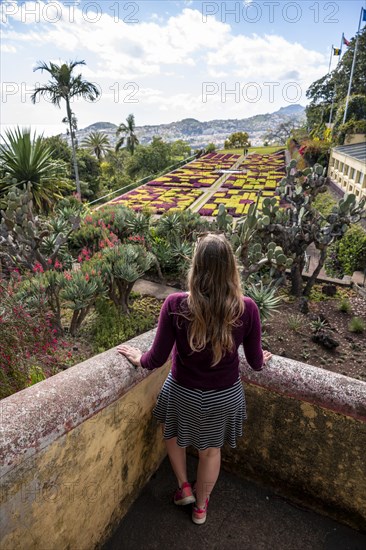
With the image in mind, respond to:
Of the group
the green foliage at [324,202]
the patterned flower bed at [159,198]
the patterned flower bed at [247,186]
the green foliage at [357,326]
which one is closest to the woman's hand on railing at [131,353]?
the green foliage at [357,326]

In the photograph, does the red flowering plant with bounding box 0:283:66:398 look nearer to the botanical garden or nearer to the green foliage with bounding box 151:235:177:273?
the botanical garden

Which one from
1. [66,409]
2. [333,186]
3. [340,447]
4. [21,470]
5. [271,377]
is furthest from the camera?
[333,186]

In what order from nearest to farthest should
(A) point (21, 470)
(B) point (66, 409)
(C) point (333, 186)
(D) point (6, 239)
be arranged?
1. (A) point (21, 470)
2. (B) point (66, 409)
3. (D) point (6, 239)
4. (C) point (333, 186)

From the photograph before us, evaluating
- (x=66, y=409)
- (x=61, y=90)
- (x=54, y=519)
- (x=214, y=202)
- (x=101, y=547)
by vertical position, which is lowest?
(x=214, y=202)

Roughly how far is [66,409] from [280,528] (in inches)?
55.7

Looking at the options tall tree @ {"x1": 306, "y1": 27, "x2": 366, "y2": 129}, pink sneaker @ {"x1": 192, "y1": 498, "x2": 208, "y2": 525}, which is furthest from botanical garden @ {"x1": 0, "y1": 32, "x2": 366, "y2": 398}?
tall tree @ {"x1": 306, "y1": 27, "x2": 366, "y2": 129}

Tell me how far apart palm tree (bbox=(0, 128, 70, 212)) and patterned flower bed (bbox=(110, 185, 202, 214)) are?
11.5 meters

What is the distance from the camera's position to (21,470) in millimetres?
1476

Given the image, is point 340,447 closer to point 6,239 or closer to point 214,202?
point 6,239

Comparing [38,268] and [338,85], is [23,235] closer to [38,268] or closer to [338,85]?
[38,268]

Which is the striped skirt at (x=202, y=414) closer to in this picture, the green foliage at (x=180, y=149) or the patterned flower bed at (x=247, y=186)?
the patterned flower bed at (x=247, y=186)

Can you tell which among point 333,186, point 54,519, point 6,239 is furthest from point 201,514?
point 333,186

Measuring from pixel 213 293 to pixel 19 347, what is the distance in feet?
5.89

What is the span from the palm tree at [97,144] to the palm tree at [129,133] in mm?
4116
